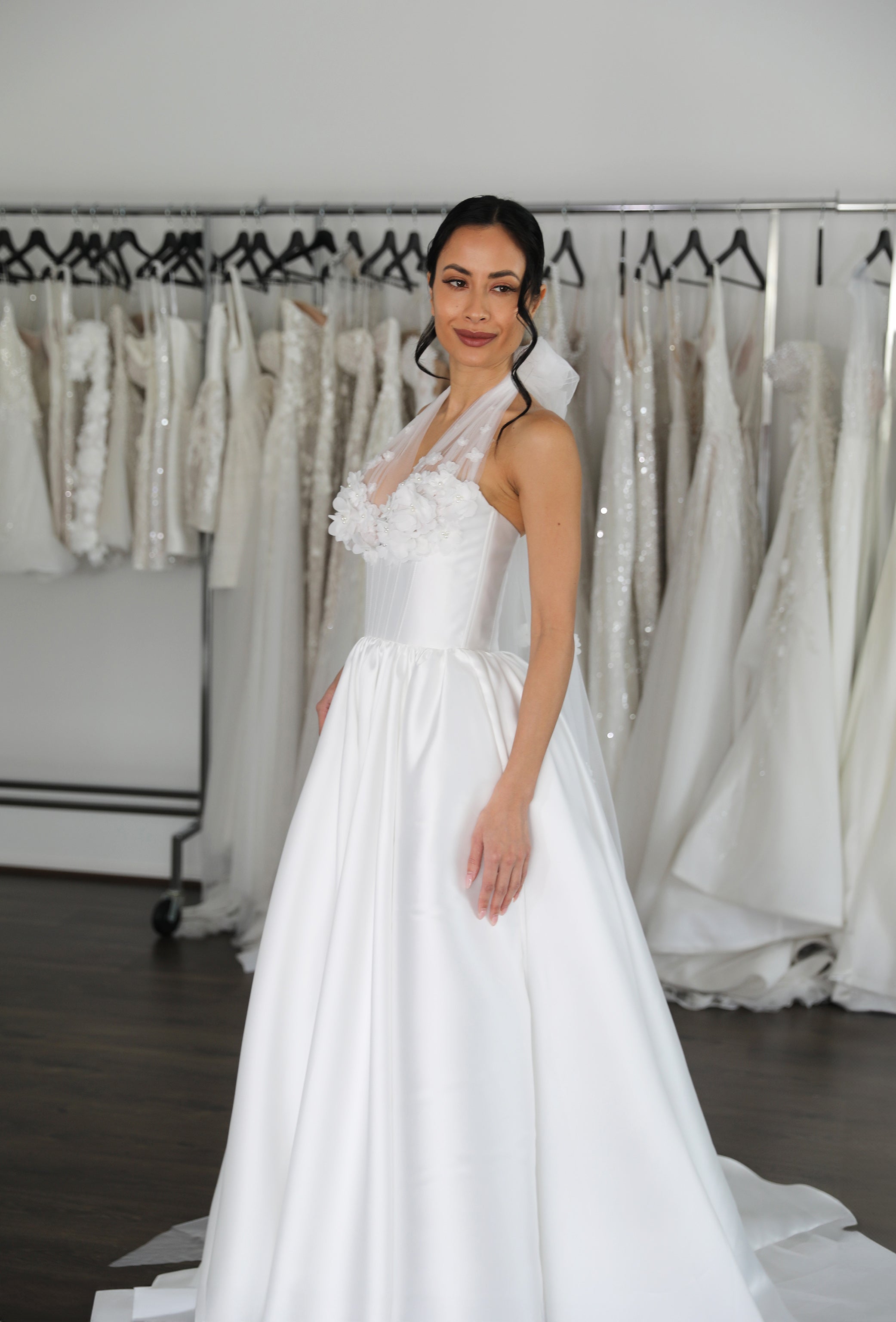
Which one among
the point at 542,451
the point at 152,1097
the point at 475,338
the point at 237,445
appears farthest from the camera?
the point at 237,445

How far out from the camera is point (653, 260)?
3.75 meters

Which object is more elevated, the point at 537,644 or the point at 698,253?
the point at 698,253

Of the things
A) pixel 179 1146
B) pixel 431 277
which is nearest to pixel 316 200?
pixel 431 277

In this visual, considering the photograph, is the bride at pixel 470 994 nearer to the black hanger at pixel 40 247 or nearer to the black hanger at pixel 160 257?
the black hanger at pixel 160 257

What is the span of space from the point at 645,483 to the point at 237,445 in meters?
1.33

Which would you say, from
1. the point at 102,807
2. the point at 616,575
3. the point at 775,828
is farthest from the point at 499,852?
the point at 102,807

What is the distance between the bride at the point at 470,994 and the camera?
4.87 ft

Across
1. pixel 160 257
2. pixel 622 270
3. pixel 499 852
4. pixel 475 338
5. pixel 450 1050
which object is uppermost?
pixel 160 257

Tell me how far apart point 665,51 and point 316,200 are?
1314 millimetres

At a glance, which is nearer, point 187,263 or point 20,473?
point 20,473

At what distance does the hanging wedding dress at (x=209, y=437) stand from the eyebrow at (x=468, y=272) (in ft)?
7.05

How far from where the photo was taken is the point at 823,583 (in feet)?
10.9

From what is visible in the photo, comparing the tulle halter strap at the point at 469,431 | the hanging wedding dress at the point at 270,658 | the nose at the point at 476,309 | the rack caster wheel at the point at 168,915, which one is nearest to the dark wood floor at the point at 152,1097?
the rack caster wheel at the point at 168,915

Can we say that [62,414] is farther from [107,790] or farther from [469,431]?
[469,431]
